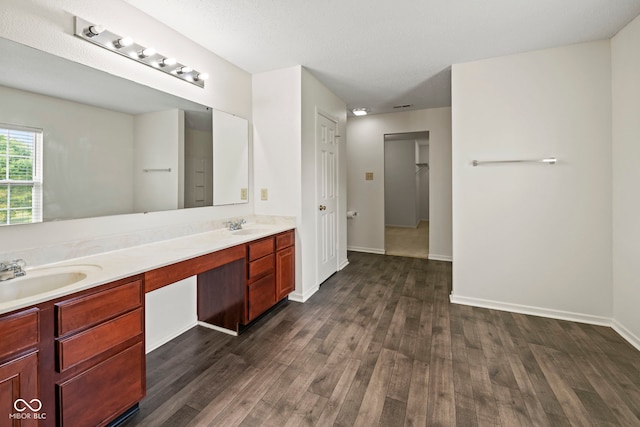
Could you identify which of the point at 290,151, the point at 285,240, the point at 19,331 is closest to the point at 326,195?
the point at 290,151

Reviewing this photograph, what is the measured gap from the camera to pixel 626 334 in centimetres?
222

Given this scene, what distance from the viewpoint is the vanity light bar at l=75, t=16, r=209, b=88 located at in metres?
1.63

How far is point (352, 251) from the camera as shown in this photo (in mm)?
5133

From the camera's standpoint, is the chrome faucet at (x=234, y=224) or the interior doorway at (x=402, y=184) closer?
the chrome faucet at (x=234, y=224)

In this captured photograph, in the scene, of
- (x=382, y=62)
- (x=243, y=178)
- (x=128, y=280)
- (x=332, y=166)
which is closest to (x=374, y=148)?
(x=332, y=166)

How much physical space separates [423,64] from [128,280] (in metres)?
3.05

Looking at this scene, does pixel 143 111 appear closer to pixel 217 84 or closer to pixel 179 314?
pixel 217 84

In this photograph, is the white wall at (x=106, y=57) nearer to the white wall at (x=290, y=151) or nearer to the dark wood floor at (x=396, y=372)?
the white wall at (x=290, y=151)

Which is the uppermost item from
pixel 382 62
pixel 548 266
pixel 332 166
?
pixel 382 62

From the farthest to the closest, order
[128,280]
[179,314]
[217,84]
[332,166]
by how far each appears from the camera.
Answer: [332,166] < [217,84] < [179,314] < [128,280]

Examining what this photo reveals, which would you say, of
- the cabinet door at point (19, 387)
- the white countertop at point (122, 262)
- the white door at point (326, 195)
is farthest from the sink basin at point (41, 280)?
the white door at point (326, 195)

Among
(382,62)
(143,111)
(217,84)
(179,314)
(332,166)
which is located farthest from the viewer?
(332,166)

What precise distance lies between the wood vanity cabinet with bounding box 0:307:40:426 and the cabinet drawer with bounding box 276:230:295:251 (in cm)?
173

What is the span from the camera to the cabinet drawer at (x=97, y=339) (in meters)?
1.16
